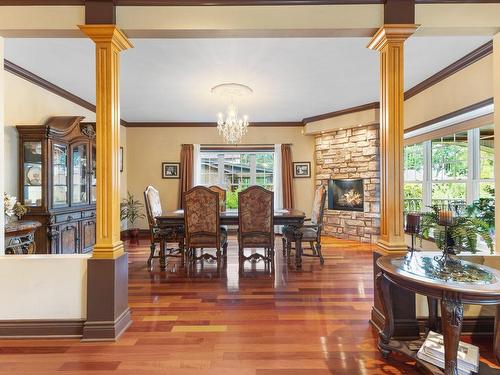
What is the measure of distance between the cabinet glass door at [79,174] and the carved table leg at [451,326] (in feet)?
14.9

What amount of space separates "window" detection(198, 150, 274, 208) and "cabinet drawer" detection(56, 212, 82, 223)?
309 centimetres

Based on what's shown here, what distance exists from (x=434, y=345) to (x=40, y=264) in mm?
2787

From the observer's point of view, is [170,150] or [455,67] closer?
[455,67]

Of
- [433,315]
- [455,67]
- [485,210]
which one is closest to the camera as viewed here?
[433,315]

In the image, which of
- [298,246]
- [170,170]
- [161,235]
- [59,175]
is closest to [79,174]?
[59,175]

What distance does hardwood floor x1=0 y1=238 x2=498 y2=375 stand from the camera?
6.26ft

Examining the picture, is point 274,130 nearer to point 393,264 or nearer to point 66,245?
point 66,245

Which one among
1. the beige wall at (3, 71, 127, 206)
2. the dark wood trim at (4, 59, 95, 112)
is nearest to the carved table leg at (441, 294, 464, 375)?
the beige wall at (3, 71, 127, 206)

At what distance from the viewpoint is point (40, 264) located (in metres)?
2.23

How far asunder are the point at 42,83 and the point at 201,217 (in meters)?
2.89

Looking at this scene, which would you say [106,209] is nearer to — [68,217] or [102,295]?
[102,295]

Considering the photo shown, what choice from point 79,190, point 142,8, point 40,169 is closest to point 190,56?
point 142,8

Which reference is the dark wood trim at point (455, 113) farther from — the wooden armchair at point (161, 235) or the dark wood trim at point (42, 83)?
the dark wood trim at point (42, 83)

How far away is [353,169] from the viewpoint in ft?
20.0
